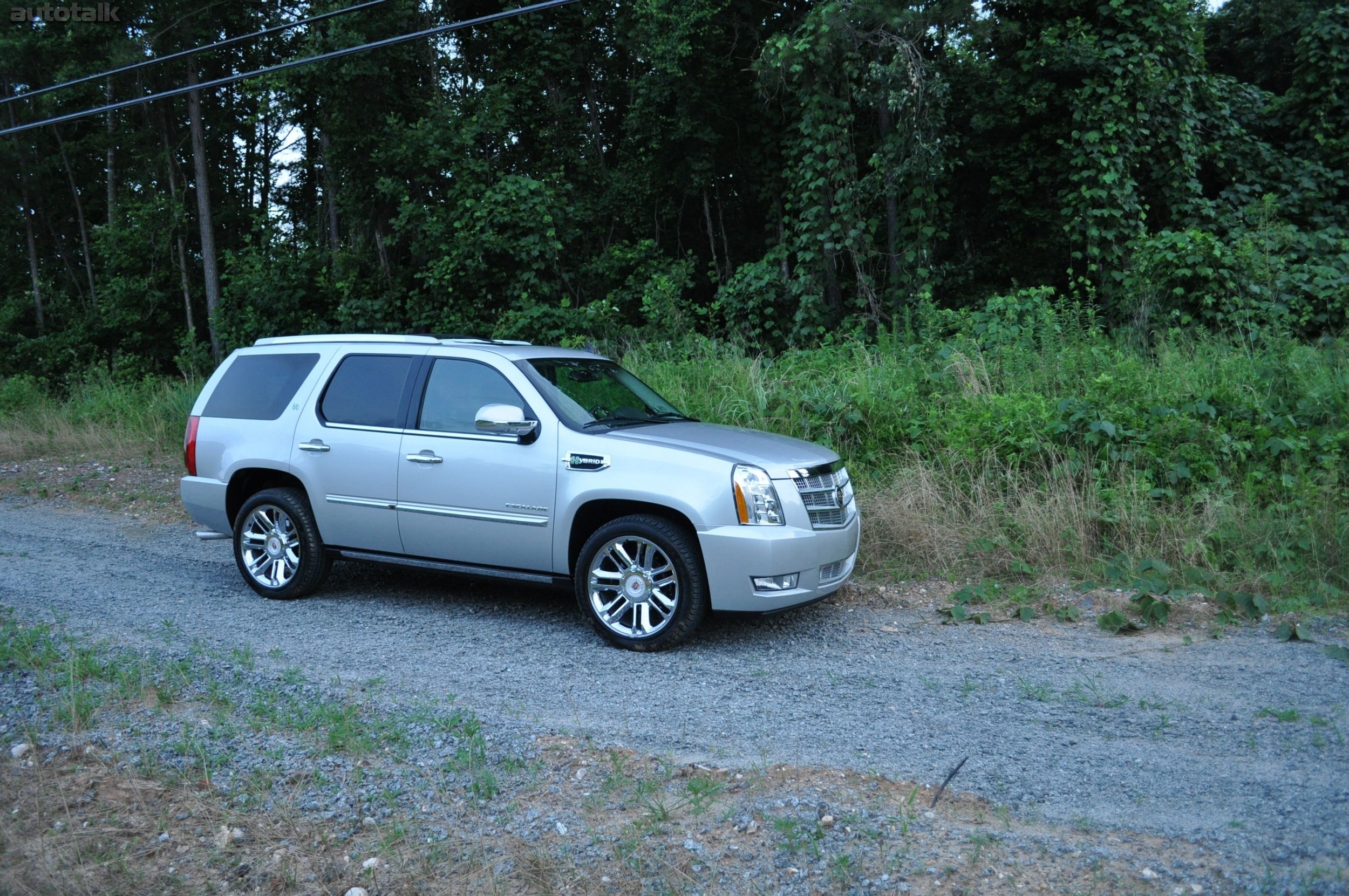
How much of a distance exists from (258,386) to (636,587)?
11.8 ft

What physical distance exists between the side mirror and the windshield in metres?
0.22

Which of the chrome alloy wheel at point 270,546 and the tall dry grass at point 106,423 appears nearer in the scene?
the chrome alloy wheel at point 270,546

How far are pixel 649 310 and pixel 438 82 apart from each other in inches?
347

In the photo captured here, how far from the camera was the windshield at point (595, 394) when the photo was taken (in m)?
6.74

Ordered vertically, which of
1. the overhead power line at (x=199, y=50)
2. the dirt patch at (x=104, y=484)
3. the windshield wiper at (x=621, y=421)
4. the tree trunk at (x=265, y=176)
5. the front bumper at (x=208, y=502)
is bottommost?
the dirt patch at (x=104, y=484)

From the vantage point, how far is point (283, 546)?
7426mm

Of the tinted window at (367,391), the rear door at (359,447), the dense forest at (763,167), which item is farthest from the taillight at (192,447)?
the dense forest at (763,167)

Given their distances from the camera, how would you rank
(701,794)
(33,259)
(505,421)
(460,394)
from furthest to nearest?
(33,259), (460,394), (505,421), (701,794)

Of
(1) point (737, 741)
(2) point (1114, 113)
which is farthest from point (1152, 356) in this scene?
(1) point (737, 741)

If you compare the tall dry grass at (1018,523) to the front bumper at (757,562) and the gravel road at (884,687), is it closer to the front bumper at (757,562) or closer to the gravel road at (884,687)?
the gravel road at (884,687)

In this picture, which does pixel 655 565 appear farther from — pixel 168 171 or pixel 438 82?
pixel 168 171

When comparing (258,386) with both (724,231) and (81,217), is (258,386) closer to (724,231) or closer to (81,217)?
(724,231)

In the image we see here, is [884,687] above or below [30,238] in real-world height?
below

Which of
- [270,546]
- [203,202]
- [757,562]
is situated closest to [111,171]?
[203,202]
